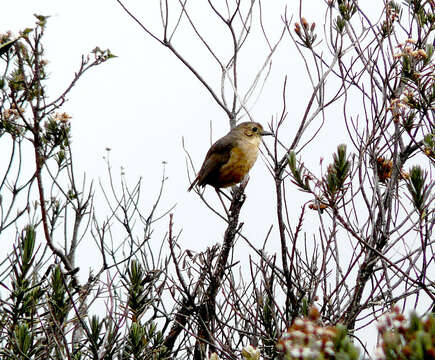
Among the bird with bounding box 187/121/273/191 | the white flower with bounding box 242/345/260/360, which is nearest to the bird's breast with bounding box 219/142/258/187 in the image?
the bird with bounding box 187/121/273/191

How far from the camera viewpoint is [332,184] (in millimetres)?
2898

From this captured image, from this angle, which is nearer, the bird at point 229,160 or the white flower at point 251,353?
the white flower at point 251,353

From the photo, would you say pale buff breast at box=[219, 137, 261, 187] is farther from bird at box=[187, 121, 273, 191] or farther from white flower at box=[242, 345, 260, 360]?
white flower at box=[242, 345, 260, 360]

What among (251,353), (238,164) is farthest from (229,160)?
(251,353)

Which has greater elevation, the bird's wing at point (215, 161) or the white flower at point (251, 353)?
the bird's wing at point (215, 161)

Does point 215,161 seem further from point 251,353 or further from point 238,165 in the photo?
point 251,353

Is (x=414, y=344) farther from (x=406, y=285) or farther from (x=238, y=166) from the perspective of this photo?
(x=238, y=166)

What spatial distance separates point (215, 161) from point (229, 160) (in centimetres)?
17

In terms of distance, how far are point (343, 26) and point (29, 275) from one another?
305 centimetres

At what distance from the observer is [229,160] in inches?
265

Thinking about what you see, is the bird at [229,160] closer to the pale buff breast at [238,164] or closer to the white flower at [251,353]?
the pale buff breast at [238,164]

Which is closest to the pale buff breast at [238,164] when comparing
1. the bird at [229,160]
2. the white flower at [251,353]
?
the bird at [229,160]

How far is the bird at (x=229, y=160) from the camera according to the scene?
6691mm

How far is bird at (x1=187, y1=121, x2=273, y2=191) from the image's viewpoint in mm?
6691
